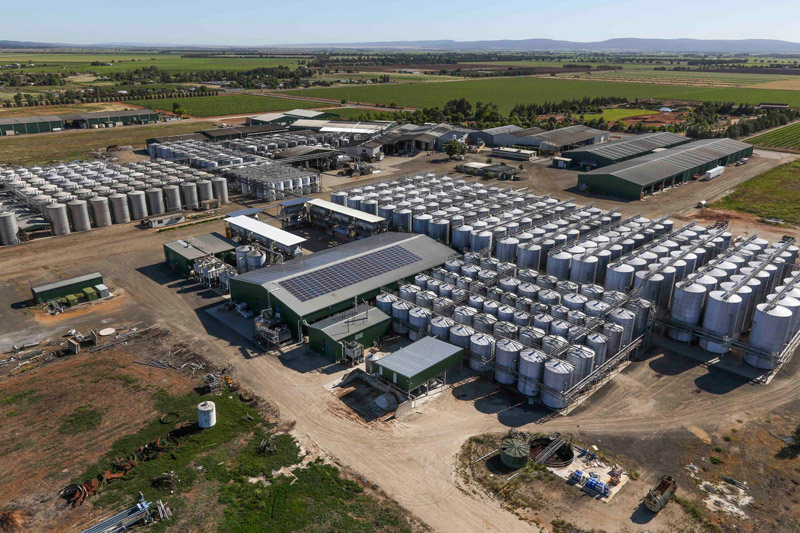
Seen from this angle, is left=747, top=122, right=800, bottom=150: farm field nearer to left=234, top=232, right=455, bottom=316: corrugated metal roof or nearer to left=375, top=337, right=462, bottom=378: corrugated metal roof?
left=234, top=232, right=455, bottom=316: corrugated metal roof

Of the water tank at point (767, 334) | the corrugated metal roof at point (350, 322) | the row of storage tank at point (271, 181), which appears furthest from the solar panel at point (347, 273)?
the row of storage tank at point (271, 181)

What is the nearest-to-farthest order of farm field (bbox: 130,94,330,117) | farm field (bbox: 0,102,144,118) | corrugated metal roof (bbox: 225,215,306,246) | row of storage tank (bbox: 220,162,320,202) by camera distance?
corrugated metal roof (bbox: 225,215,306,246) < row of storage tank (bbox: 220,162,320,202) < farm field (bbox: 0,102,144,118) < farm field (bbox: 130,94,330,117)

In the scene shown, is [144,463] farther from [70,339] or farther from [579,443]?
[579,443]

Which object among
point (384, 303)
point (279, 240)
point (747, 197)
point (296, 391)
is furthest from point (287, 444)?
point (747, 197)

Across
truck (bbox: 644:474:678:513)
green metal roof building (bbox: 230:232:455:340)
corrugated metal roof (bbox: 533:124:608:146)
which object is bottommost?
truck (bbox: 644:474:678:513)

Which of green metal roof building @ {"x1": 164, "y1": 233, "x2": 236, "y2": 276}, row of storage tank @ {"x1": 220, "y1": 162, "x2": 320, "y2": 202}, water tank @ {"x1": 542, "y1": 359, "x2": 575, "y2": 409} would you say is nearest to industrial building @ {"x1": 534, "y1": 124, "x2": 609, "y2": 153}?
row of storage tank @ {"x1": 220, "y1": 162, "x2": 320, "y2": 202}

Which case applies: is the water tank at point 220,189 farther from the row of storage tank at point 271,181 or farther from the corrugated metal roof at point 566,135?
the corrugated metal roof at point 566,135
